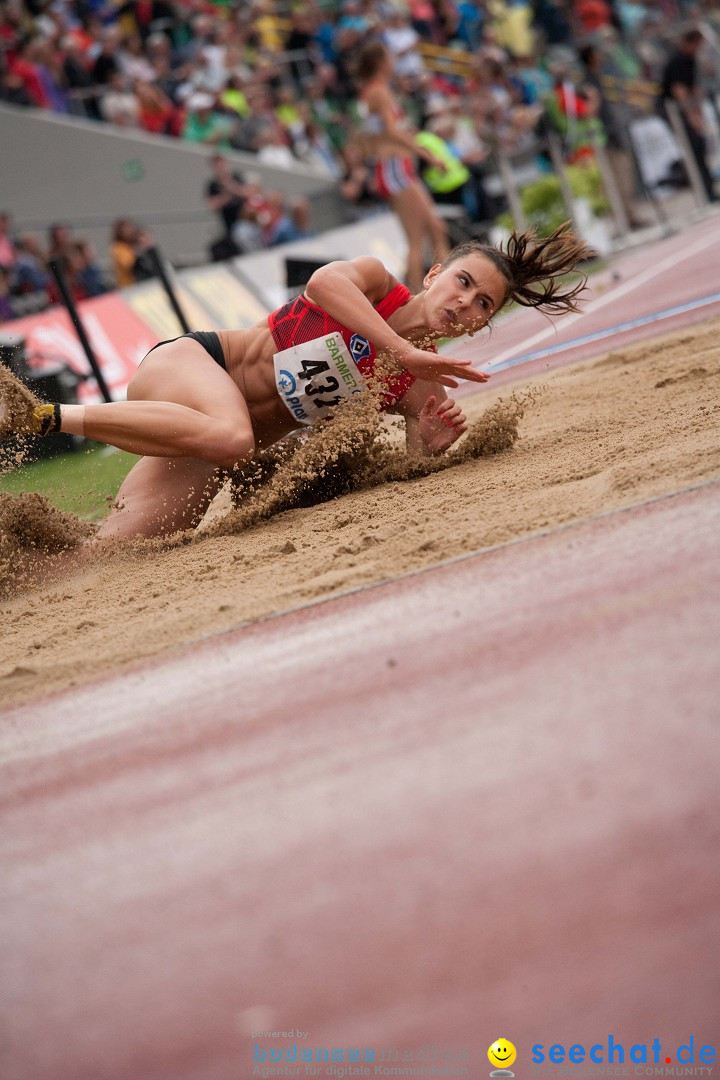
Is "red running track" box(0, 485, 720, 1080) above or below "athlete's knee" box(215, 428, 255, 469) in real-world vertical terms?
below

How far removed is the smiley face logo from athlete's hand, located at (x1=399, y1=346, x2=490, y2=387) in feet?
9.38

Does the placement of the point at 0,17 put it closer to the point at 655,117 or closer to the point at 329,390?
the point at 655,117

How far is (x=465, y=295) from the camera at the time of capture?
14.2 feet

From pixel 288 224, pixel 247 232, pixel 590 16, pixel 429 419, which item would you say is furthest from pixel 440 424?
pixel 590 16

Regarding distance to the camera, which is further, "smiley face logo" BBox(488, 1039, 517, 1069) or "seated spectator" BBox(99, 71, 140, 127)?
"seated spectator" BBox(99, 71, 140, 127)

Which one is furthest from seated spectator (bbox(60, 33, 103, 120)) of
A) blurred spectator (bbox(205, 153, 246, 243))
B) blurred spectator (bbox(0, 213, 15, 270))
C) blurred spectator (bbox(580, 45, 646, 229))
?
blurred spectator (bbox(580, 45, 646, 229))

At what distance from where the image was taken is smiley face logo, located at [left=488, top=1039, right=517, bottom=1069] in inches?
47.6

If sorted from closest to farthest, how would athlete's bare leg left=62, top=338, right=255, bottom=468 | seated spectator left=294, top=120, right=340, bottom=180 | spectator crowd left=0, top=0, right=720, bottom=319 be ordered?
1. athlete's bare leg left=62, top=338, right=255, bottom=468
2. spectator crowd left=0, top=0, right=720, bottom=319
3. seated spectator left=294, top=120, right=340, bottom=180

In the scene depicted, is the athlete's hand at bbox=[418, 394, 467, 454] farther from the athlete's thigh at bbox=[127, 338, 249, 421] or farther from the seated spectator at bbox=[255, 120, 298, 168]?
the seated spectator at bbox=[255, 120, 298, 168]

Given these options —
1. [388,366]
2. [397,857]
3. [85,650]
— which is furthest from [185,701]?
[388,366]

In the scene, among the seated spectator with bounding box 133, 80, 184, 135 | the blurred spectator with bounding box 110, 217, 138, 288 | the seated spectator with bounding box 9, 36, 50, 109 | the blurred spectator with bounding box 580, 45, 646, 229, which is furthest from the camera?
the blurred spectator with bounding box 580, 45, 646, 229

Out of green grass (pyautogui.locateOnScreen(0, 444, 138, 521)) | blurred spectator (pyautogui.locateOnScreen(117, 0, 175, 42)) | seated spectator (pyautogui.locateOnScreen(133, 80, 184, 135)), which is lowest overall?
green grass (pyautogui.locateOnScreen(0, 444, 138, 521))

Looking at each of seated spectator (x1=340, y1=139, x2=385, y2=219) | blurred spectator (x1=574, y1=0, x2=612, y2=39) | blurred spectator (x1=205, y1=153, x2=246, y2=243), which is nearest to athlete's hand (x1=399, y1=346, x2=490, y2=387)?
blurred spectator (x1=205, y1=153, x2=246, y2=243)

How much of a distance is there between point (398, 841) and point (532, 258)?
3.20 meters
